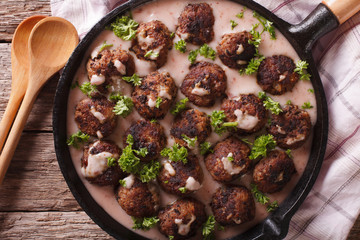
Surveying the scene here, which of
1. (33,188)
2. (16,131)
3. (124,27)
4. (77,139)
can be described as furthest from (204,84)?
(33,188)

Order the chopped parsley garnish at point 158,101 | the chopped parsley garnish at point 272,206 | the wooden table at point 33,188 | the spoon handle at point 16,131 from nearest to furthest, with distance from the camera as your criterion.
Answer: the chopped parsley garnish at point 158,101
the chopped parsley garnish at point 272,206
the spoon handle at point 16,131
the wooden table at point 33,188

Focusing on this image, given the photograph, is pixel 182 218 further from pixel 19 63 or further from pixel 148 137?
pixel 19 63

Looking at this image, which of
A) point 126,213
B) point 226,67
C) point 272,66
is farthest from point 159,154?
point 272,66

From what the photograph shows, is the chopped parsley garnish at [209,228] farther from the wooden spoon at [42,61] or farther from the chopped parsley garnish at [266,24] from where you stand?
the wooden spoon at [42,61]

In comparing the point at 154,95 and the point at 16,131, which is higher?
the point at 154,95

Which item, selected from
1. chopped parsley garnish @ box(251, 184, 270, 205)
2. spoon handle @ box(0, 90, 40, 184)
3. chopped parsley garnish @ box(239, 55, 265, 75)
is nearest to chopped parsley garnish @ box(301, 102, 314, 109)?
chopped parsley garnish @ box(239, 55, 265, 75)

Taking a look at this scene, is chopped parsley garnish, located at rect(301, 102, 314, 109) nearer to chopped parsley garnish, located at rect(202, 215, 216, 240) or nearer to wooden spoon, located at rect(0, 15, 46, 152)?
chopped parsley garnish, located at rect(202, 215, 216, 240)

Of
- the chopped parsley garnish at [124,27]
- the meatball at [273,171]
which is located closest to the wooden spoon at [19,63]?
the chopped parsley garnish at [124,27]
